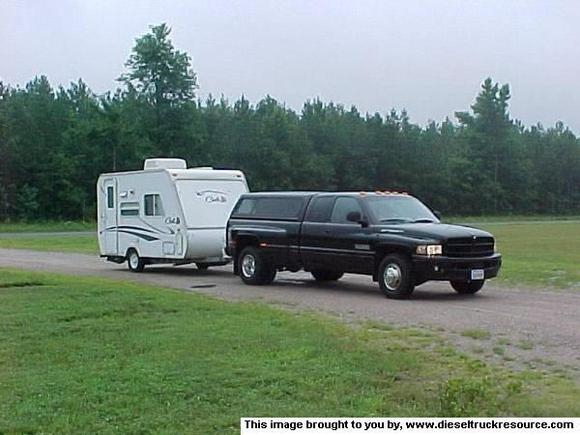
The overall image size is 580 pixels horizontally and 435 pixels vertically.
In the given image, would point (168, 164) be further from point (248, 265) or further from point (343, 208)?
point (343, 208)

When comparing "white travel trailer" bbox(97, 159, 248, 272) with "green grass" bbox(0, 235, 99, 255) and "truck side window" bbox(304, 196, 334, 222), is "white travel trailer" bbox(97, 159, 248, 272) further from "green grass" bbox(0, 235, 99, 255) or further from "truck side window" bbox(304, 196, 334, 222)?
"green grass" bbox(0, 235, 99, 255)

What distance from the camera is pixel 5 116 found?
71.2 meters

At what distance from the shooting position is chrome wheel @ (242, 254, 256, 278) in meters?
18.8

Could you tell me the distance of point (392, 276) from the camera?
1598cm

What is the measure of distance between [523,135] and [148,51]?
5767cm

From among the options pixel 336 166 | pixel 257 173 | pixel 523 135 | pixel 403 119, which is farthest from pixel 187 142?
pixel 523 135

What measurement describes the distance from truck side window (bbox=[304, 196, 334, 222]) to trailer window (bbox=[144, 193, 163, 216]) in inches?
195

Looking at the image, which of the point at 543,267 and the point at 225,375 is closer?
the point at 225,375

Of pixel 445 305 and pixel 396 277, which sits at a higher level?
pixel 396 277

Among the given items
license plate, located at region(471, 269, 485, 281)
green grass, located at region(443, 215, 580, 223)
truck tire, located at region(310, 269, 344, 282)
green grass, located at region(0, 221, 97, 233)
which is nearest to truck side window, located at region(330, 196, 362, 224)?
truck tire, located at region(310, 269, 344, 282)

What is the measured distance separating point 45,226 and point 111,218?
3924 cm

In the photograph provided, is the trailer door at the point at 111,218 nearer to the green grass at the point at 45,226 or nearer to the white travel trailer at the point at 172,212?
the white travel trailer at the point at 172,212

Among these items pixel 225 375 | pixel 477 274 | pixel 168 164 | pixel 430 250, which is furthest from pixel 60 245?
A: pixel 225 375

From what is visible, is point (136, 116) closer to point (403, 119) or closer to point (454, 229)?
point (403, 119)
